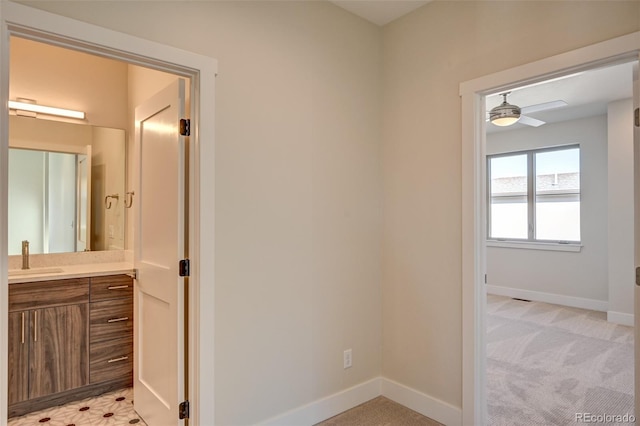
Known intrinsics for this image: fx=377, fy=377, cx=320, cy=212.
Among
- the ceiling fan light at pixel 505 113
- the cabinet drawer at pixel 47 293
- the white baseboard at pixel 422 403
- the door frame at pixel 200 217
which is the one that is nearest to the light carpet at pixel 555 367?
the white baseboard at pixel 422 403

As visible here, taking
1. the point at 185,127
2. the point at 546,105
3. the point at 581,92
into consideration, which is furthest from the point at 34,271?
the point at 581,92

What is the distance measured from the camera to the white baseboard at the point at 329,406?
2289 mm

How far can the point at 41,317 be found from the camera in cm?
259

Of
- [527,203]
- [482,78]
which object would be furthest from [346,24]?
[527,203]

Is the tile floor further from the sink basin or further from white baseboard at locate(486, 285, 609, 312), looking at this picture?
white baseboard at locate(486, 285, 609, 312)

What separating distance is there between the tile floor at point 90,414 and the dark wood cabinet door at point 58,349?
0.14 metres

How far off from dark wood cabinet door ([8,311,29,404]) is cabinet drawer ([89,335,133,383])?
15.2 inches

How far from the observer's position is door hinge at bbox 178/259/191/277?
1.99 metres

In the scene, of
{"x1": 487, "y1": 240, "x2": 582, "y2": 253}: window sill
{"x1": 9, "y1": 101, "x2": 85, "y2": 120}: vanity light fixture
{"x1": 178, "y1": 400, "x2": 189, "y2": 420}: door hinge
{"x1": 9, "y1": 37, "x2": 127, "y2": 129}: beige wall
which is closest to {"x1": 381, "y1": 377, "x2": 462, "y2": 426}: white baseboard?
{"x1": 178, "y1": 400, "x2": 189, "y2": 420}: door hinge

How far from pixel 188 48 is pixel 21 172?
6.54 ft

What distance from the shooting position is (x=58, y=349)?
2658mm

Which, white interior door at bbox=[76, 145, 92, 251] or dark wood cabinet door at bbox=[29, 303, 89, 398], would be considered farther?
white interior door at bbox=[76, 145, 92, 251]

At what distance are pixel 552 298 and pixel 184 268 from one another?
5.78 metres

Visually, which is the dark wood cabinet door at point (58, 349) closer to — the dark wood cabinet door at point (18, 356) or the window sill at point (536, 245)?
the dark wood cabinet door at point (18, 356)
